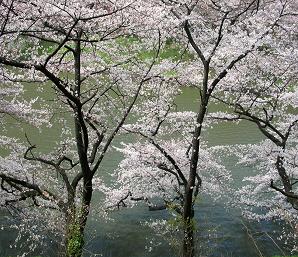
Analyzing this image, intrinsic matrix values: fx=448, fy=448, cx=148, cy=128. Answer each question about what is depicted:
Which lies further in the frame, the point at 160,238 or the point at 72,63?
the point at 160,238

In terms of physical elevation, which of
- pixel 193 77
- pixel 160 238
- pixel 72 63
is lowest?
pixel 160 238

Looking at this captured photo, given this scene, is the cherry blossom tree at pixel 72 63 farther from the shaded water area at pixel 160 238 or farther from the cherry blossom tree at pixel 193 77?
the shaded water area at pixel 160 238

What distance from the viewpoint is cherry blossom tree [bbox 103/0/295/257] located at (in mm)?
8406

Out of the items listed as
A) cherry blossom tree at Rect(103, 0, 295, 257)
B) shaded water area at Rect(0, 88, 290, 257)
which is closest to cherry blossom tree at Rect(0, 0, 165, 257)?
cherry blossom tree at Rect(103, 0, 295, 257)

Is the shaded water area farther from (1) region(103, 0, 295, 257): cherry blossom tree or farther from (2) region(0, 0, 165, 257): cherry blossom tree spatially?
(2) region(0, 0, 165, 257): cherry blossom tree

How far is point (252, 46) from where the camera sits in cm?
838

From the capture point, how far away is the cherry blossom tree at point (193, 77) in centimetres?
841

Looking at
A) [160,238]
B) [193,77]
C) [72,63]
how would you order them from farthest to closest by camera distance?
[160,238], [193,77], [72,63]

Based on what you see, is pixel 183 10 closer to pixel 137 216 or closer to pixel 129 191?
pixel 129 191

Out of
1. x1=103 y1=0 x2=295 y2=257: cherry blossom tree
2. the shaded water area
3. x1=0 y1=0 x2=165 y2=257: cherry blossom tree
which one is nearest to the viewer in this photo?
x1=0 y1=0 x2=165 y2=257: cherry blossom tree

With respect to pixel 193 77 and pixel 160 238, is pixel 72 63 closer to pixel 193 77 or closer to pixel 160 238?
pixel 193 77

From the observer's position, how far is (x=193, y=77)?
11.5 m

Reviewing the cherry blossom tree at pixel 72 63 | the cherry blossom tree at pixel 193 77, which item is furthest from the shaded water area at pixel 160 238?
the cherry blossom tree at pixel 72 63

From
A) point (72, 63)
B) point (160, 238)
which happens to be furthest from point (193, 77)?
point (160, 238)
